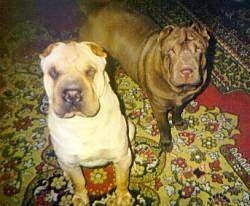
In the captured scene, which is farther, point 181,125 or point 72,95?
point 181,125

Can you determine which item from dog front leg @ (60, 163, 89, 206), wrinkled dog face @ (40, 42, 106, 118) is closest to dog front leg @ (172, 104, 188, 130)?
dog front leg @ (60, 163, 89, 206)

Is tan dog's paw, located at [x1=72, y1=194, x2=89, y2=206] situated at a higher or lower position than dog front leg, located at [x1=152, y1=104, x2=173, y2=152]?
lower

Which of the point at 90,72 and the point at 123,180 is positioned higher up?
the point at 90,72

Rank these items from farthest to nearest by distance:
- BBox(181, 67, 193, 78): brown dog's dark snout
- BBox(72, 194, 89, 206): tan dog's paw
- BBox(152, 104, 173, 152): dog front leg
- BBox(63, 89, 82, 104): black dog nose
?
BBox(152, 104, 173, 152): dog front leg, BBox(72, 194, 89, 206): tan dog's paw, BBox(181, 67, 193, 78): brown dog's dark snout, BBox(63, 89, 82, 104): black dog nose

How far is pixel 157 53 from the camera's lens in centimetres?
197

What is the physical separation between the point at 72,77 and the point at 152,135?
987mm

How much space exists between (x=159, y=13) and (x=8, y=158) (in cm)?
166

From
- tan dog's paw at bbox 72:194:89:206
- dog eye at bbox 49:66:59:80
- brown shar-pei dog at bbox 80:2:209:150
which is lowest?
tan dog's paw at bbox 72:194:89:206

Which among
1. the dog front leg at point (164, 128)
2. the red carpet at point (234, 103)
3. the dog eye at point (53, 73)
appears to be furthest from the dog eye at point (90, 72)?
the red carpet at point (234, 103)

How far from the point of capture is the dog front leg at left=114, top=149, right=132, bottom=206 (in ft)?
6.03

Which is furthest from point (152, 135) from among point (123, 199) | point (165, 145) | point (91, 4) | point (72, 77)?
point (72, 77)

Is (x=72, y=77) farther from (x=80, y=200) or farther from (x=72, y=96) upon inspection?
(x=80, y=200)

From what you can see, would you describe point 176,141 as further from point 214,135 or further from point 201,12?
point 201,12

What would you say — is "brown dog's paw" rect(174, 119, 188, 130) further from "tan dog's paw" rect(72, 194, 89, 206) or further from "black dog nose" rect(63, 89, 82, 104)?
"black dog nose" rect(63, 89, 82, 104)
